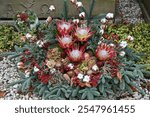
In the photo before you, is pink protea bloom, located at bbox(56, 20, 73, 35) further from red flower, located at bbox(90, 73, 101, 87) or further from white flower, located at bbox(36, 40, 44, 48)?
red flower, located at bbox(90, 73, 101, 87)

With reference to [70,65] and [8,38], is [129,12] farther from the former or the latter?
[70,65]

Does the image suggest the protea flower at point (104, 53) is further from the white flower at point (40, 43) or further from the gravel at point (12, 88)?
the white flower at point (40, 43)

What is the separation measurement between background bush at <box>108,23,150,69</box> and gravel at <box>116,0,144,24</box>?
0.31 m

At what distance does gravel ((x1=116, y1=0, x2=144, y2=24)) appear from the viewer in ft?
18.3

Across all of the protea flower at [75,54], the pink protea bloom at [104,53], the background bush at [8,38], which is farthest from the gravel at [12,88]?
the protea flower at [75,54]

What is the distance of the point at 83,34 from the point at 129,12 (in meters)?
2.04

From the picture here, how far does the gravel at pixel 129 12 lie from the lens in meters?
5.58

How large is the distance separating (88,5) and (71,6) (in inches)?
8.0

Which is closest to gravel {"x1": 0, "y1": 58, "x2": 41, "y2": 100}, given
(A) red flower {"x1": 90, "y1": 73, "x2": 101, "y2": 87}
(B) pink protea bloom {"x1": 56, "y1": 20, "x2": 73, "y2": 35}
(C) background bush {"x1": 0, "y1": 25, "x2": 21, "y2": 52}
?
(C) background bush {"x1": 0, "y1": 25, "x2": 21, "y2": 52}

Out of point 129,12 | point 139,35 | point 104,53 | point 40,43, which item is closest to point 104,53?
point 104,53

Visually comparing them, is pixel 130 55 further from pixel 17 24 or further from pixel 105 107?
pixel 17 24

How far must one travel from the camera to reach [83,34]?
13.1 ft

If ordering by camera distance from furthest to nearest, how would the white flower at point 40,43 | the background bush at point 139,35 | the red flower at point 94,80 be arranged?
the background bush at point 139,35 → the white flower at point 40,43 → the red flower at point 94,80

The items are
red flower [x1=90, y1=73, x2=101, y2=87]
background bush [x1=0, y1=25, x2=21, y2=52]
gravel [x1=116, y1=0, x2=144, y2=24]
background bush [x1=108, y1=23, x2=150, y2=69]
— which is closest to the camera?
red flower [x1=90, y1=73, x2=101, y2=87]
